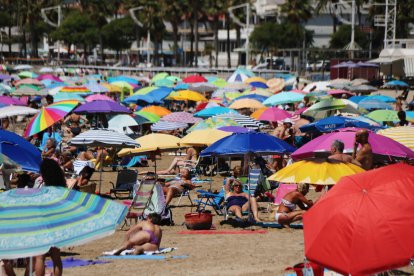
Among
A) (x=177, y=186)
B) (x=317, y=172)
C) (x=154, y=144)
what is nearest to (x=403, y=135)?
(x=177, y=186)

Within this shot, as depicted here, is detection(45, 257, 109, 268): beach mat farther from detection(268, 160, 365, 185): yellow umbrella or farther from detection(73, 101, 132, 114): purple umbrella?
detection(73, 101, 132, 114): purple umbrella

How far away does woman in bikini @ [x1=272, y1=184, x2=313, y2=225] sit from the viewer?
1257cm

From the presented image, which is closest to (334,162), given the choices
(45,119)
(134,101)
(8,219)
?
(8,219)

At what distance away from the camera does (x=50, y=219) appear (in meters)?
6.82

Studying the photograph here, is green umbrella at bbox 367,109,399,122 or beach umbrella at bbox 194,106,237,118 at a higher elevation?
green umbrella at bbox 367,109,399,122

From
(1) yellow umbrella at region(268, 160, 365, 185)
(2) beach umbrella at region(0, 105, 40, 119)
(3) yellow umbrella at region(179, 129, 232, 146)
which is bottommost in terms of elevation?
(3) yellow umbrella at region(179, 129, 232, 146)

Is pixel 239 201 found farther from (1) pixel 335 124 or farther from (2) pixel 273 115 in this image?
(2) pixel 273 115

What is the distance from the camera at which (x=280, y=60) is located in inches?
3438

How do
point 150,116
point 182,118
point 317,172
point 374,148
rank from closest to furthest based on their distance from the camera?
point 317,172 < point 374,148 < point 182,118 < point 150,116

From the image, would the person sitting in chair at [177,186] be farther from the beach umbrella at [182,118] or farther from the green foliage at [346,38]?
the green foliage at [346,38]

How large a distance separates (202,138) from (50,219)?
1044cm

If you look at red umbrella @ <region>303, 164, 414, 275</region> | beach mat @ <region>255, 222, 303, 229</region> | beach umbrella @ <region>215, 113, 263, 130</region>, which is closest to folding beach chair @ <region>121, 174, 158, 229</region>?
beach mat @ <region>255, 222, 303, 229</region>

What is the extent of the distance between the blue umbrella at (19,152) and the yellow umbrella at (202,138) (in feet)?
17.5

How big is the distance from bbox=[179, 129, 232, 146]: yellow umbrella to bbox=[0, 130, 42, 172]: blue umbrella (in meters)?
5.32
